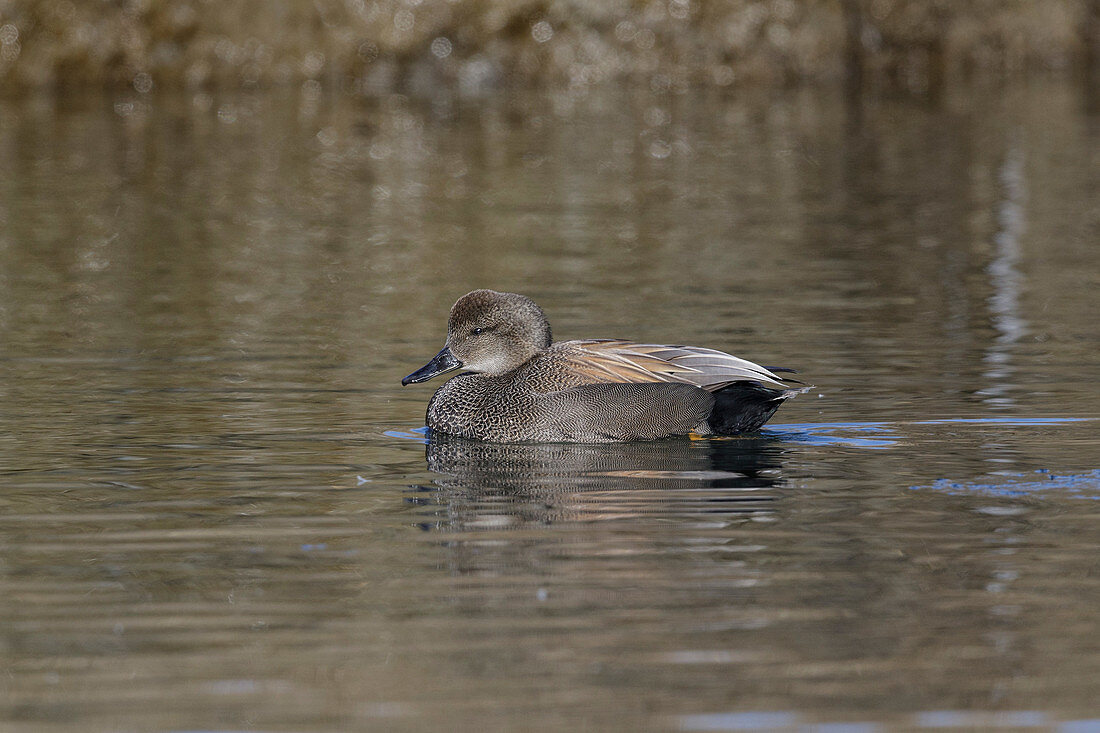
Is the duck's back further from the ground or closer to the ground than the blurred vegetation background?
closer to the ground

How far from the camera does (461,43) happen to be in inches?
1394

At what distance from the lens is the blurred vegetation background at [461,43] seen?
33.8 metres

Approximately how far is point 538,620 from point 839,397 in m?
4.12

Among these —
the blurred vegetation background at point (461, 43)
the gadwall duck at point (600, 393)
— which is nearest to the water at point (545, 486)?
the gadwall duck at point (600, 393)

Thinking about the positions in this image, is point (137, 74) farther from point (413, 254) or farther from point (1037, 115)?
point (413, 254)

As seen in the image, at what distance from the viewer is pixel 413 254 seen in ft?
52.2

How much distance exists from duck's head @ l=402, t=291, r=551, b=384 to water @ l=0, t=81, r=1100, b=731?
0.48 meters

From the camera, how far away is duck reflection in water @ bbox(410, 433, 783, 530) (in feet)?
23.3

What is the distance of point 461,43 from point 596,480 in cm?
2857

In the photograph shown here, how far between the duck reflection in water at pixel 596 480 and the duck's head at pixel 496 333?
486 mm

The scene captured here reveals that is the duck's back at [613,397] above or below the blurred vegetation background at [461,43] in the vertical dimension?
below

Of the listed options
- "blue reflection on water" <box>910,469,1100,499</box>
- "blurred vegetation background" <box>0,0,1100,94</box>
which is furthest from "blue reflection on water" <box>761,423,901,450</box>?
"blurred vegetation background" <box>0,0,1100,94</box>

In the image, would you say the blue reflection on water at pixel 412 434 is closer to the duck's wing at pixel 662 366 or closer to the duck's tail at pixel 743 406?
the duck's wing at pixel 662 366

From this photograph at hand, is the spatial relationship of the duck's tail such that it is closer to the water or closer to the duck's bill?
the water
